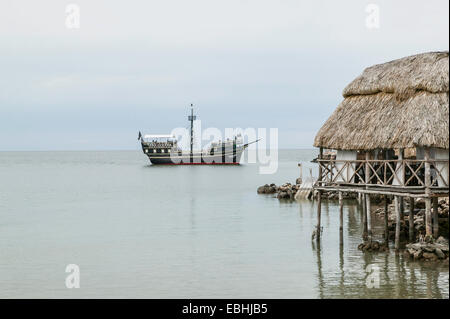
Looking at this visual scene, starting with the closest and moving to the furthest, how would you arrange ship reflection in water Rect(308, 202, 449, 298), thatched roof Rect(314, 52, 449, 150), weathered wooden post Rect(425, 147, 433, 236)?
ship reflection in water Rect(308, 202, 449, 298) < weathered wooden post Rect(425, 147, 433, 236) < thatched roof Rect(314, 52, 449, 150)

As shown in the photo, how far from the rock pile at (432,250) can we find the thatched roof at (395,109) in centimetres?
346

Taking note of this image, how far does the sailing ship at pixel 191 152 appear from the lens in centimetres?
12650

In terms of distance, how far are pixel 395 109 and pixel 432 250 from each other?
5.49m

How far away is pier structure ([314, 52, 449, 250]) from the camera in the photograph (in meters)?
21.8

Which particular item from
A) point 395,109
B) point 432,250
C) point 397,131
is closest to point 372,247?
point 432,250

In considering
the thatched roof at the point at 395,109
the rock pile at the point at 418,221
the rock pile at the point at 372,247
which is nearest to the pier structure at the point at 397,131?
the thatched roof at the point at 395,109

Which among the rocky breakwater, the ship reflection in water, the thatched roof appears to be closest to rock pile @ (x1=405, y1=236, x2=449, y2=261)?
the ship reflection in water

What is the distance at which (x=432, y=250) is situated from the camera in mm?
21891

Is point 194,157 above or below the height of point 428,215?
above

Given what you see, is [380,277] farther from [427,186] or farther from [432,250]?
[427,186]

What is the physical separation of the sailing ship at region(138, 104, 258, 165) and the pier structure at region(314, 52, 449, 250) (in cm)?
9855

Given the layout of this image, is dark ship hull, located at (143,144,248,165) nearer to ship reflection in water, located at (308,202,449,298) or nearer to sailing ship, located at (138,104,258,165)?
sailing ship, located at (138,104,258,165)

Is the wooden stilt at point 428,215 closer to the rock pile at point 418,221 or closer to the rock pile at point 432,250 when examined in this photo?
the rock pile at point 432,250
